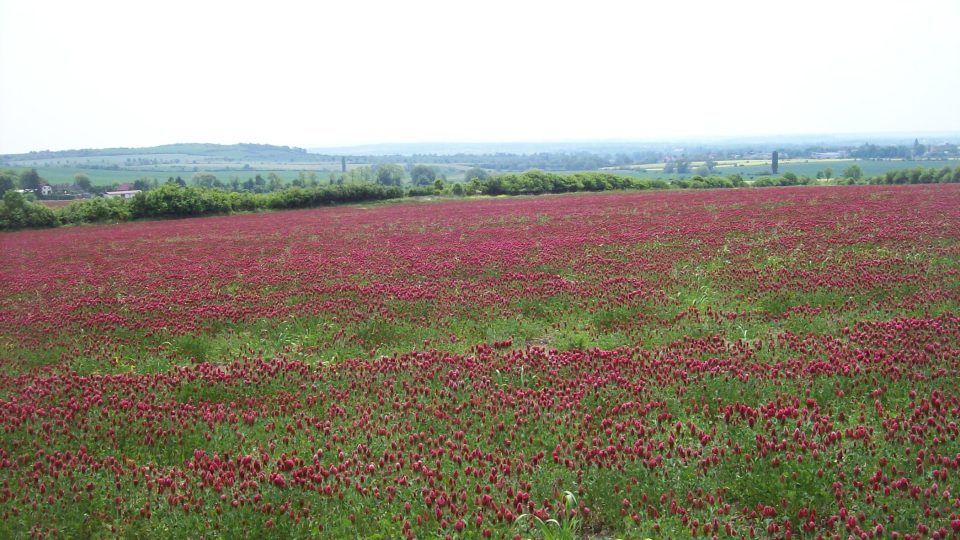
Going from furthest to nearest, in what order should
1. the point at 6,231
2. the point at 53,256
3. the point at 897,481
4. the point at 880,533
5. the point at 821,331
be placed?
the point at 6,231 → the point at 53,256 → the point at 821,331 → the point at 897,481 → the point at 880,533

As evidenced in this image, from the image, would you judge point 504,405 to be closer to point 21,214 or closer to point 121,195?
point 21,214

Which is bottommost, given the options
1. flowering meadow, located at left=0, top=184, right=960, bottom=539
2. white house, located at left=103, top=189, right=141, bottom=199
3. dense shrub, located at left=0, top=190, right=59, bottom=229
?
flowering meadow, located at left=0, top=184, right=960, bottom=539

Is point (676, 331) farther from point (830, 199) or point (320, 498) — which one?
point (830, 199)

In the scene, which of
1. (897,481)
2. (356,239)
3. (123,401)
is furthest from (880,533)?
(356,239)

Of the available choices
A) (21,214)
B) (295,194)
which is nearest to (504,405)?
A: (21,214)

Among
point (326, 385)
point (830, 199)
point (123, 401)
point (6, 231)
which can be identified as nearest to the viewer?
point (123, 401)

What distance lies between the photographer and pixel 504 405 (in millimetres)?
6820

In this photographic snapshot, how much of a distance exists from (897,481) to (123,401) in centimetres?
764

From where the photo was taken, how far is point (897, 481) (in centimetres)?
460

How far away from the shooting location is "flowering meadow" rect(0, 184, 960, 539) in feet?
16.2

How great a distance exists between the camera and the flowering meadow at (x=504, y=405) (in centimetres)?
493

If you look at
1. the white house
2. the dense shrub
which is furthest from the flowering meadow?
the white house

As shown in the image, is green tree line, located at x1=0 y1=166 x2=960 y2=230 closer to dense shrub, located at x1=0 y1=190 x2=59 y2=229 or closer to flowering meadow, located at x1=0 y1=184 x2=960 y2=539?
dense shrub, located at x1=0 y1=190 x2=59 y2=229

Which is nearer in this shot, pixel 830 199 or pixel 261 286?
pixel 261 286
